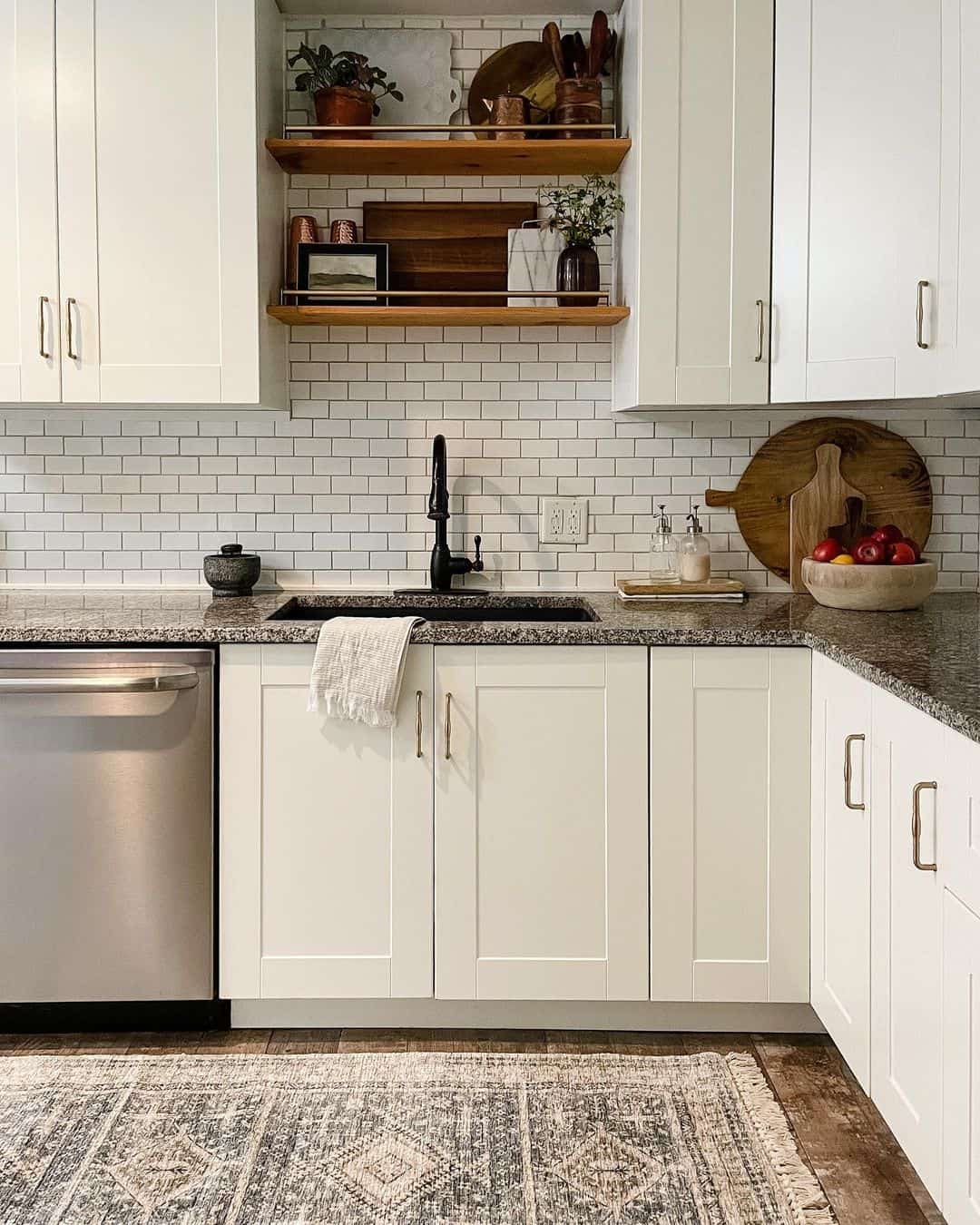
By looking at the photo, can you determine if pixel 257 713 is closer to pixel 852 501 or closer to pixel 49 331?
pixel 49 331

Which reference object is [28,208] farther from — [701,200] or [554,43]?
A: [701,200]

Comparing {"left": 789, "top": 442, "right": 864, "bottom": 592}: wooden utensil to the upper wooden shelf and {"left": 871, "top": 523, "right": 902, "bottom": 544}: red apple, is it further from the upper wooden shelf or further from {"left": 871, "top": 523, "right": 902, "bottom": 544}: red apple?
the upper wooden shelf

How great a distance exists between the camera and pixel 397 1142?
7.23 feet

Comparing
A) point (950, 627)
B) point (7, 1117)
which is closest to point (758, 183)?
point (950, 627)

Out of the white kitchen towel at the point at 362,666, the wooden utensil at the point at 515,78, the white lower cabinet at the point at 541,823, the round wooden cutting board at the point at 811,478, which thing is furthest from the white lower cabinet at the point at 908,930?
the wooden utensil at the point at 515,78

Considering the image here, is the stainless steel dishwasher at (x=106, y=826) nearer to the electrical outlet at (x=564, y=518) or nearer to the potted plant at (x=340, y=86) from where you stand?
the electrical outlet at (x=564, y=518)

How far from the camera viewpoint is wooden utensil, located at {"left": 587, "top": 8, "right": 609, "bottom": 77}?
2910 millimetres

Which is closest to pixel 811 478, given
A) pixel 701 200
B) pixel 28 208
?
pixel 701 200

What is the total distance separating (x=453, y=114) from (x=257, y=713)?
5.44 ft

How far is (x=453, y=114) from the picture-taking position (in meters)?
3.12

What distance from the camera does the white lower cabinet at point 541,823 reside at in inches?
99.0

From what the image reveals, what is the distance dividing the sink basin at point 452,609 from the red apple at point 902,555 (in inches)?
29.9

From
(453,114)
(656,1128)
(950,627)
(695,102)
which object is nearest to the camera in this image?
(656,1128)

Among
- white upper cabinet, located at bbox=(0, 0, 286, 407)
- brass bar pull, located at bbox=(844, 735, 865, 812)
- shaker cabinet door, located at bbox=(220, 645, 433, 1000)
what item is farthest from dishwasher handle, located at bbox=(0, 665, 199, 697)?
brass bar pull, located at bbox=(844, 735, 865, 812)
